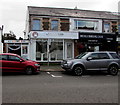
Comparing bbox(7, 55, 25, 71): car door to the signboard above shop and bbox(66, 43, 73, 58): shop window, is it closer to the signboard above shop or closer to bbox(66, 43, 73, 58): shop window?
bbox(66, 43, 73, 58): shop window

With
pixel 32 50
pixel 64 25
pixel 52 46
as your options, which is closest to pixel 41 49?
pixel 32 50

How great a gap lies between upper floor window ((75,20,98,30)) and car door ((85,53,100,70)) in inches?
364

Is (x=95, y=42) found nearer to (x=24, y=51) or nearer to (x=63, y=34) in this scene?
(x=63, y=34)

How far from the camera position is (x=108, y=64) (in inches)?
435

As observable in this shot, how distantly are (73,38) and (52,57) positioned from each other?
3.32 m

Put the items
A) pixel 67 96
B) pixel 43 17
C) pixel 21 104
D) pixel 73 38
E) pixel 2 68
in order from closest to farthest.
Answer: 1. pixel 21 104
2. pixel 67 96
3. pixel 2 68
4. pixel 73 38
5. pixel 43 17

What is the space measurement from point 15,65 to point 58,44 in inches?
317

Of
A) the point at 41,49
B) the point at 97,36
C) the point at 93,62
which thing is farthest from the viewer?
the point at 97,36

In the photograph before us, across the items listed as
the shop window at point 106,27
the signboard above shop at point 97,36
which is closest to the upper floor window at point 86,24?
the shop window at point 106,27

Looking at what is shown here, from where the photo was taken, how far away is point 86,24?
19.8 meters

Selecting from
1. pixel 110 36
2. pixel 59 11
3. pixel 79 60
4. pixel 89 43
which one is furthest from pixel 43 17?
pixel 79 60

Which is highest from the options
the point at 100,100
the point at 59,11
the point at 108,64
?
the point at 59,11

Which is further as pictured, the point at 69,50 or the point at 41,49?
the point at 69,50

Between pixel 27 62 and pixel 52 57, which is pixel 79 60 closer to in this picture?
pixel 27 62
